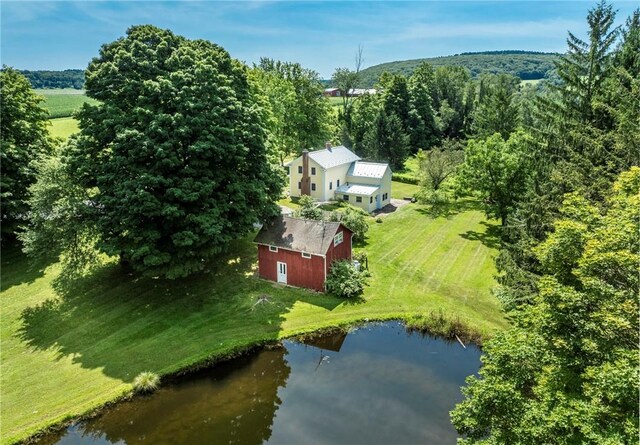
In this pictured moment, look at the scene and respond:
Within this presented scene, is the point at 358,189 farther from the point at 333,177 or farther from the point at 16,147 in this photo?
the point at 16,147

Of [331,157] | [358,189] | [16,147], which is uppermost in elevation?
[16,147]

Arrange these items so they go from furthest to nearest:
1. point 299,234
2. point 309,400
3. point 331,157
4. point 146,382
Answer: point 331,157, point 299,234, point 146,382, point 309,400

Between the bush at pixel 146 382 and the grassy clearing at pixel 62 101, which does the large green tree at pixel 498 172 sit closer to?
the bush at pixel 146 382

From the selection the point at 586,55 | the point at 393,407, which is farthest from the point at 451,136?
the point at 393,407

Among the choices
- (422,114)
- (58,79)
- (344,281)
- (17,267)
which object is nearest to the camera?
(344,281)

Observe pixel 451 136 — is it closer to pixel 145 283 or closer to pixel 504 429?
pixel 145 283

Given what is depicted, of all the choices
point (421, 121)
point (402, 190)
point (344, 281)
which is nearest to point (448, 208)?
point (402, 190)
